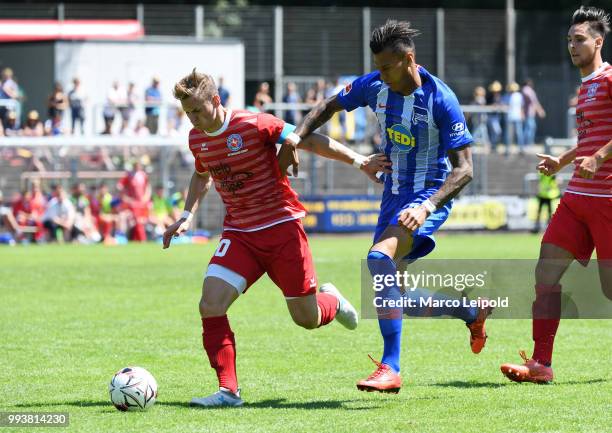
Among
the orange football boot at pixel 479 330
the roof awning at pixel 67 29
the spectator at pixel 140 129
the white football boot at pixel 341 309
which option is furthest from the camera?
the roof awning at pixel 67 29

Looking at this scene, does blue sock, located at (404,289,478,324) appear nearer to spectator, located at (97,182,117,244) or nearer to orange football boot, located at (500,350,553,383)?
orange football boot, located at (500,350,553,383)

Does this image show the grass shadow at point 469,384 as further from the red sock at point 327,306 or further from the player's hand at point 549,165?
the player's hand at point 549,165

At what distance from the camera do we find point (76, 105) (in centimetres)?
2947

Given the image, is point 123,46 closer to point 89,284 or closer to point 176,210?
point 176,210

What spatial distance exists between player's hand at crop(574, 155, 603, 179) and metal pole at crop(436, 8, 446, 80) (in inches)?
1327

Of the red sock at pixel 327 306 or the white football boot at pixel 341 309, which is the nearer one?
the red sock at pixel 327 306

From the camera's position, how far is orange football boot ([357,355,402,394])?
694 cm

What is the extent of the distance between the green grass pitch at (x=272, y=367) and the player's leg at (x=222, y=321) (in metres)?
0.15

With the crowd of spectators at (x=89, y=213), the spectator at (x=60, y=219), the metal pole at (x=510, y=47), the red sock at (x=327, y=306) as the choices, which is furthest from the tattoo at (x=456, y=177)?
the metal pole at (x=510, y=47)

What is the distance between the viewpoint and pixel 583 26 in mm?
7672

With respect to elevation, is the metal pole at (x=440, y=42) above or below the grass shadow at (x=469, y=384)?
above

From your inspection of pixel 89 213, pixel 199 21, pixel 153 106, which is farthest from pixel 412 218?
pixel 199 21

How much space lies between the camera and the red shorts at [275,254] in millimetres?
7344

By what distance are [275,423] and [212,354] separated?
0.83 m
